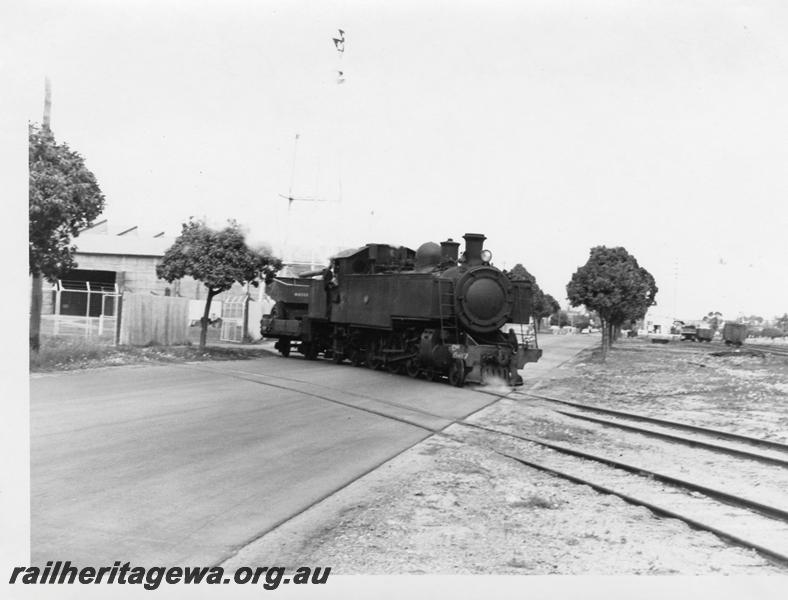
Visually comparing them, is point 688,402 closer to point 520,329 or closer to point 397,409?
point 520,329

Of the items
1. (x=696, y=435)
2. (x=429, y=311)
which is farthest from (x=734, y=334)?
(x=696, y=435)

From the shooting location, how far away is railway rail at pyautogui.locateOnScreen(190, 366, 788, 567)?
5.29 metres

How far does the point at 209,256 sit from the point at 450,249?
6989 mm

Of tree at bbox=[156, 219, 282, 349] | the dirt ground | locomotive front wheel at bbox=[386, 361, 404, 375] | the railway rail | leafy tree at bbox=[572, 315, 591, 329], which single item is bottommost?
the dirt ground

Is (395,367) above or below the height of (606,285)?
below

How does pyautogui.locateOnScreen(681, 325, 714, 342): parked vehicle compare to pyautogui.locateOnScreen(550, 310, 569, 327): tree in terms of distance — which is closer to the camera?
pyautogui.locateOnScreen(681, 325, 714, 342): parked vehicle

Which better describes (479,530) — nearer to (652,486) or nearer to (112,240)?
(652,486)

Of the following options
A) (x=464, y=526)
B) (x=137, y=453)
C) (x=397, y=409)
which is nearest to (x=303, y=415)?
(x=397, y=409)

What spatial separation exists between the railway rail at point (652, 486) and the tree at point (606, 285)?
1920 centimetres

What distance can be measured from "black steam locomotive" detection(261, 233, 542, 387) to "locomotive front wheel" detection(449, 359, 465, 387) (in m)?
0.02

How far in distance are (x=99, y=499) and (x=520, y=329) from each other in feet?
39.6

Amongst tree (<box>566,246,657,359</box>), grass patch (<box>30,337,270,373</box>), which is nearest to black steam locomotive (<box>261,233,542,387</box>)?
grass patch (<box>30,337,270,373</box>)
